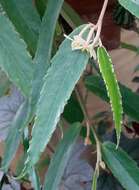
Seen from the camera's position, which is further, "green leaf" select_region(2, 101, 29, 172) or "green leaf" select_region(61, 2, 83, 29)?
"green leaf" select_region(61, 2, 83, 29)

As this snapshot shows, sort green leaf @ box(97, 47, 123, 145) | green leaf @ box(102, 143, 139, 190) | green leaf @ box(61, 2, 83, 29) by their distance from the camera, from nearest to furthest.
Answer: green leaf @ box(97, 47, 123, 145) → green leaf @ box(102, 143, 139, 190) → green leaf @ box(61, 2, 83, 29)

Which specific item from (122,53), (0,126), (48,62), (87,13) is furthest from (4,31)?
(122,53)

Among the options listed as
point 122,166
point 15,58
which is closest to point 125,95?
point 122,166

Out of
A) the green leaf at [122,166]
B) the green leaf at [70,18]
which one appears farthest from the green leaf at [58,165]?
the green leaf at [70,18]

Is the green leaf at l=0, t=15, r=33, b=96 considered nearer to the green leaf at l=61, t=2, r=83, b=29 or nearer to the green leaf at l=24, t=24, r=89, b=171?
the green leaf at l=24, t=24, r=89, b=171

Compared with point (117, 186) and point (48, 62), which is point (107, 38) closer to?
point (117, 186)

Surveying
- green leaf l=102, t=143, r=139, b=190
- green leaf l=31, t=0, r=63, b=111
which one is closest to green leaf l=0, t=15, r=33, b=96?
green leaf l=31, t=0, r=63, b=111
